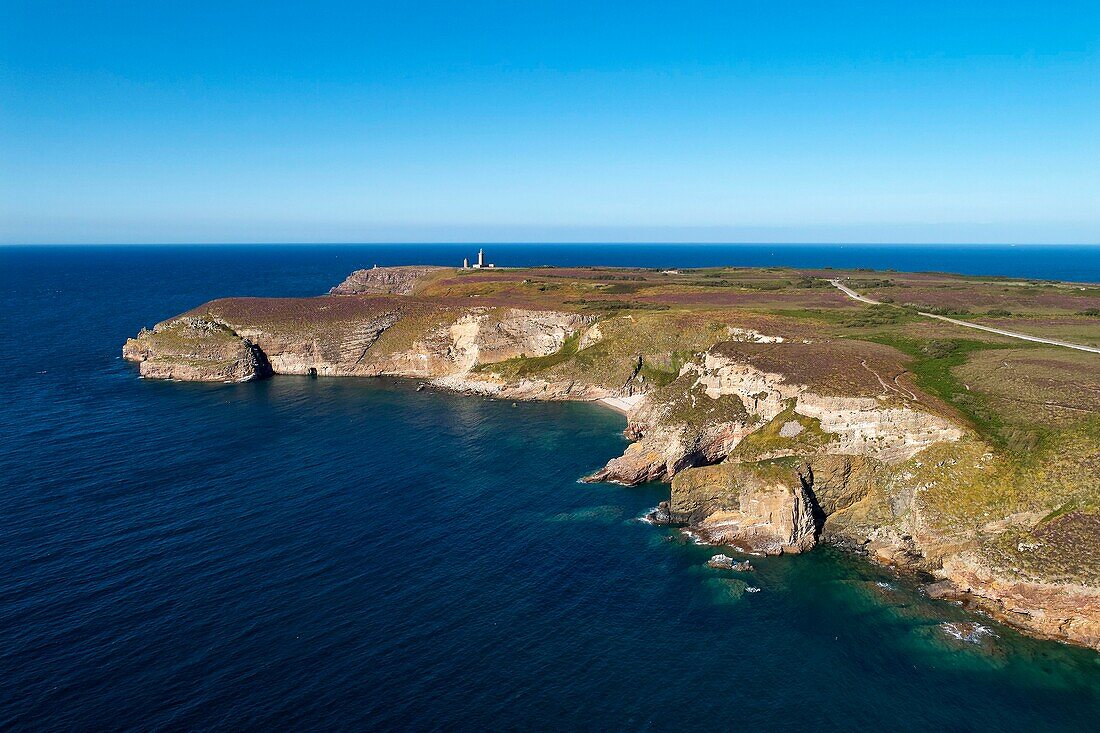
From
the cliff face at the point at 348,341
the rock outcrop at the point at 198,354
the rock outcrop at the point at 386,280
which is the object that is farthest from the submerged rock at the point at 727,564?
the rock outcrop at the point at 386,280

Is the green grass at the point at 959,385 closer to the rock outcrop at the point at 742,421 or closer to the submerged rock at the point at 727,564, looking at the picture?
the rock outcrop at the point at 742,421

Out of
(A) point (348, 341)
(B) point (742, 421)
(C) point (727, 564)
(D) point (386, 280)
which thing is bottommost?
(C) point (727, 564)

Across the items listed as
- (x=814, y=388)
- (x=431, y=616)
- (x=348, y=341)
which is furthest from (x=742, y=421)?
(x=348, y=341)

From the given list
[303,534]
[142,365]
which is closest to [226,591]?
[303,534]

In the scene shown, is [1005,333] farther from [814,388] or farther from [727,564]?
[727,564]

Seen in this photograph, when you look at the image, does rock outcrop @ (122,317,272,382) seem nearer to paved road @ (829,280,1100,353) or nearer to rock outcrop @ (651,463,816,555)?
rock outcrop @ (651,463,816,555)

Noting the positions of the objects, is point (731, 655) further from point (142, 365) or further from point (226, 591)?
point (142, 365)
